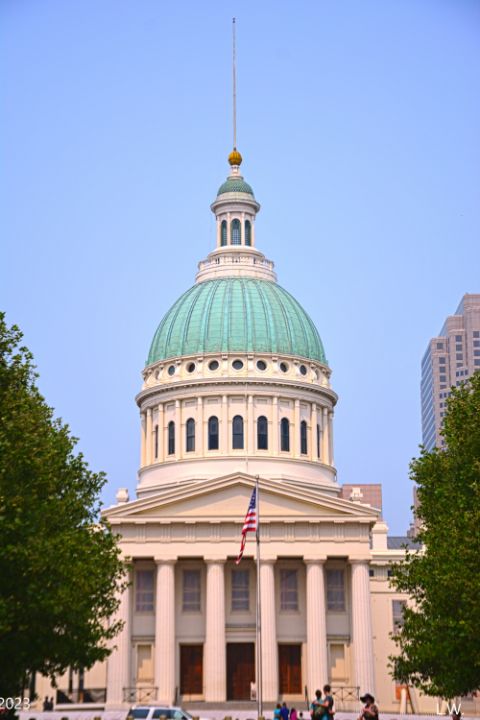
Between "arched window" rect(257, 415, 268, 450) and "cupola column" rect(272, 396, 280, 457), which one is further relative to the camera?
"arched window" rect(257, 415, 268, 450)

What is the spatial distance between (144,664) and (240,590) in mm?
7733

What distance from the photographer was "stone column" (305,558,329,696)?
278ft

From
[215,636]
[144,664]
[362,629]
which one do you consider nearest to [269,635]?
[215,636]

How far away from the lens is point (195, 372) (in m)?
104

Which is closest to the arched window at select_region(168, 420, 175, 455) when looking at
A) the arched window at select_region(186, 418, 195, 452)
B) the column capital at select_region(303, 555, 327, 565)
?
the arched window at select_region(186, 418, 195, 452)

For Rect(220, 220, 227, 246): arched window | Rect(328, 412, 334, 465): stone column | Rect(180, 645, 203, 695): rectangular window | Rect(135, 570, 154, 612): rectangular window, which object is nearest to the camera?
Rect(180, 645, 203, 695): rectangular window

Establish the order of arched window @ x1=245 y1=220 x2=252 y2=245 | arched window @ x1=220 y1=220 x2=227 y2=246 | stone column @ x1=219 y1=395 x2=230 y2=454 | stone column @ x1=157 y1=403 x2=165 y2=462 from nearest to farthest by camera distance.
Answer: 1. stone column @ x1=219 y1=395 x2=230 y2=454
2. stone column @ x1=157 y1=403 x2=165 y2=462
3. arched window @ x1=245 y1=220 x2=252 y2=245
4. arched window @ x1=220 y1=220 x2=227 y2=246

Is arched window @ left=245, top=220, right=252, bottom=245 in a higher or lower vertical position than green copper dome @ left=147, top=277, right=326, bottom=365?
higher

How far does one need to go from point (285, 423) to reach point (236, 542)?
57.2 ft

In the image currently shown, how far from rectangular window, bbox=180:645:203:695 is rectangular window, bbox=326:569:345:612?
892cm

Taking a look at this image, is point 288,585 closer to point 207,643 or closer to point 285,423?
point 207,643

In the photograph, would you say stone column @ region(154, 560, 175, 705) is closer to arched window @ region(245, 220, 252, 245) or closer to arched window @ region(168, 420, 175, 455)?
arched window @ region(168, 420, 175, 455)

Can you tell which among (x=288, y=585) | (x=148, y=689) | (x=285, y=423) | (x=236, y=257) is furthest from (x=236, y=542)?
(x=236, y=257)

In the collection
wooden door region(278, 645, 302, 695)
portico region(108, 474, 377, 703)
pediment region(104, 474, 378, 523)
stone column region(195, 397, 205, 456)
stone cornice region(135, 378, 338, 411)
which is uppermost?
stone cornice region(135, 378, 338, 411)
